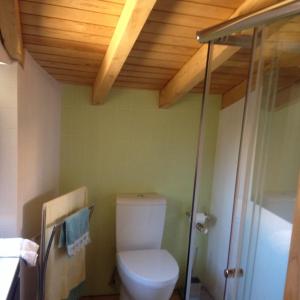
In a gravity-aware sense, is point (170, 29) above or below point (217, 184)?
above

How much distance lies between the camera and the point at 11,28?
125 centimetres

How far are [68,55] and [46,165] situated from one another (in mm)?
802

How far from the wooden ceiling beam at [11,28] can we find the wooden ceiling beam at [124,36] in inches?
18.4

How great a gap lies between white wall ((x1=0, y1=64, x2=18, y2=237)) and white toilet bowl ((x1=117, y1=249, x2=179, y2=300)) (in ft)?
2.76

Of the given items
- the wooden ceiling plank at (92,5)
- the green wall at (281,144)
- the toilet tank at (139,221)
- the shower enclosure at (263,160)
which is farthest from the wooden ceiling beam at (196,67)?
the toilet tank at (139,221)

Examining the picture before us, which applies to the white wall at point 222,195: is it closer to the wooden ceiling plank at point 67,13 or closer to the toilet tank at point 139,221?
the toilet tank at point 139,221

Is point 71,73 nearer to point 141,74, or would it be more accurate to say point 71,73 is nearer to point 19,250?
point 141,74

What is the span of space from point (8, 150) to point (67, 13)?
78 centimetres

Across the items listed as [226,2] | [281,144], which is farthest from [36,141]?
[281,144]

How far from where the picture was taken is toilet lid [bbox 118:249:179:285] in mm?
1836

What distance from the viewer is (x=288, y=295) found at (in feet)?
2.08

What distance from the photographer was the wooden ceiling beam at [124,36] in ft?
3.68

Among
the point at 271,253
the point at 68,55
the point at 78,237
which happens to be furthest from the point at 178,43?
the point at 78,237

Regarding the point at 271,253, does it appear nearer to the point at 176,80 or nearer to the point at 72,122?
the point at 176,80
